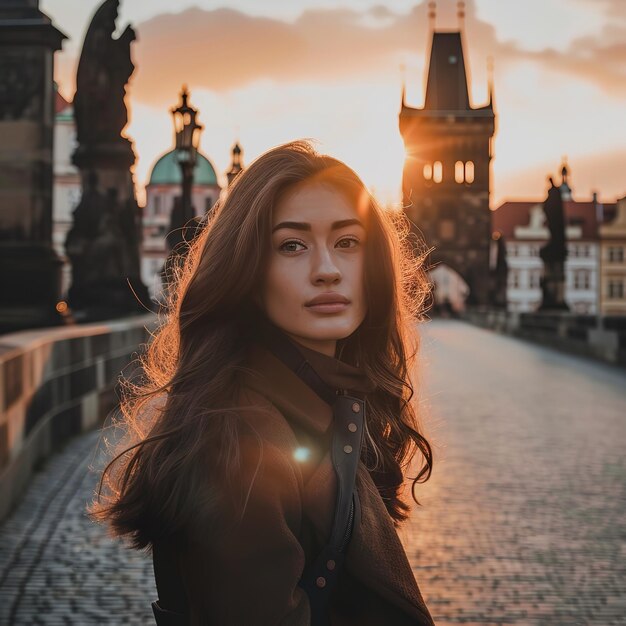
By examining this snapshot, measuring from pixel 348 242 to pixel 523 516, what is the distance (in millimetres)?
4613

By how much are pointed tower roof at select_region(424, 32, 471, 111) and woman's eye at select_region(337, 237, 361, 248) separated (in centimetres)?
9194

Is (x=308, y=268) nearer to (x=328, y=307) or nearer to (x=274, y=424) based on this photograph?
(x=328, y=307)

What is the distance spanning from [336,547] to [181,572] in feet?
0.82

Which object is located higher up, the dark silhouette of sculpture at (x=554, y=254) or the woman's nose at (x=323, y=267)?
the dark silhouette of sculpture at (x=554, y=254)

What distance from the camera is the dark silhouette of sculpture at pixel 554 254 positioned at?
1214 inches

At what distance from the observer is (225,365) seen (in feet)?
6.43

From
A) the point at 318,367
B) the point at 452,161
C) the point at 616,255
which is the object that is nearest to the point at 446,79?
the point at 452,161


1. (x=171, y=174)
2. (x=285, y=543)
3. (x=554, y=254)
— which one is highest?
(x=171, y=174)

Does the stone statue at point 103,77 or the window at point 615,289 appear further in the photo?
the window at point 615,289

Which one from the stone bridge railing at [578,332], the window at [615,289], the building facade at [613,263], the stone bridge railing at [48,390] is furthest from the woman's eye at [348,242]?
the window at [615,289]

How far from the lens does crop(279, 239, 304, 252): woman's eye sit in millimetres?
2016

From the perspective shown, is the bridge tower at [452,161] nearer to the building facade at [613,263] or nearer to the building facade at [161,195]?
the building facade at [613,263]

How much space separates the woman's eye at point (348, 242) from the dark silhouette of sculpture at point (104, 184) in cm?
1338

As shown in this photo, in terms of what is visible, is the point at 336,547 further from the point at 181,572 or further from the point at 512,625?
the point at 512,625
